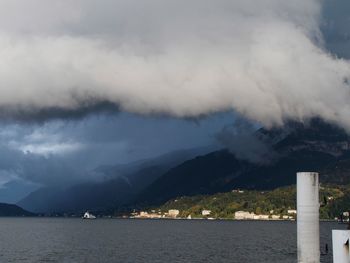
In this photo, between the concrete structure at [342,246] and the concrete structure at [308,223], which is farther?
the concrete structure at [308,223]

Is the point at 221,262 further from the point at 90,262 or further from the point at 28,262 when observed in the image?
the point at 28,262

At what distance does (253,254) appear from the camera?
481ft

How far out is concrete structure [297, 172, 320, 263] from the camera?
4781cm

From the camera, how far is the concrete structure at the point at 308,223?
1882 inches

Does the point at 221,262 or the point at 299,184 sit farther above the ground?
the point at 299,184

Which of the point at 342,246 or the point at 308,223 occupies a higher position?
the point at 308,223

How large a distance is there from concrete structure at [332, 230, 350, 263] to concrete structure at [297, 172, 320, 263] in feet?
9.77

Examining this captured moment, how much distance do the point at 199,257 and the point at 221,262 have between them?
39.7 ft

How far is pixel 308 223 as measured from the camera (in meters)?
47.6

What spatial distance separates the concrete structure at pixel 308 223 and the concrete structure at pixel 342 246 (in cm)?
298

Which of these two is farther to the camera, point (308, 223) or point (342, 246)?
point (308, 223)

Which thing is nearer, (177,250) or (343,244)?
(343,244)

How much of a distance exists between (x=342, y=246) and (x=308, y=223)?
380cm

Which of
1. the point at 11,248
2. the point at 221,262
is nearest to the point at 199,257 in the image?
the point at 221,262
